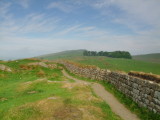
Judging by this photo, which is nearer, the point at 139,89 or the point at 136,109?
the point at 136,109

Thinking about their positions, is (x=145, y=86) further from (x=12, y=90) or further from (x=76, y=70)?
(x=76, y=70)

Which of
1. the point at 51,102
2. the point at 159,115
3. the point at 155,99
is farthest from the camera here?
the point at 51,102

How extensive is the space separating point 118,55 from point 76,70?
123 meters

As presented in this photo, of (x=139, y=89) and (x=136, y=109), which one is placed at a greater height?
(x=139, y=89)

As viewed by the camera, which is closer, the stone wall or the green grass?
the green grass

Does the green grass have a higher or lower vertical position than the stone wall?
lower

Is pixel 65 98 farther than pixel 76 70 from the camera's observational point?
No

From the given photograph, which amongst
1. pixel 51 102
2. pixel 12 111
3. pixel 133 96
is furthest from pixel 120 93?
pixel 12 111

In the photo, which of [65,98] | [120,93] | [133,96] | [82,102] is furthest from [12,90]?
[133,96]

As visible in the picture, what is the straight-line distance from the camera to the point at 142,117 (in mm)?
11812

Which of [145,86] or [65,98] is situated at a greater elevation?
[145,86]

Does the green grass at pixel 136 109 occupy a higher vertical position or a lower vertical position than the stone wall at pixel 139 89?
lower

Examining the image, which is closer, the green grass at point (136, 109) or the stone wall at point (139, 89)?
A: the green grass at point (136, 109)

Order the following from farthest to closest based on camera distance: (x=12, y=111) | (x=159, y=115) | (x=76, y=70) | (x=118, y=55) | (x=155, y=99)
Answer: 1. (x=118, y=55)
2. (x=76, y=70)
3. (x=12, y=111)
4. (x=155, y=99)
5. (x=159, y=115)
